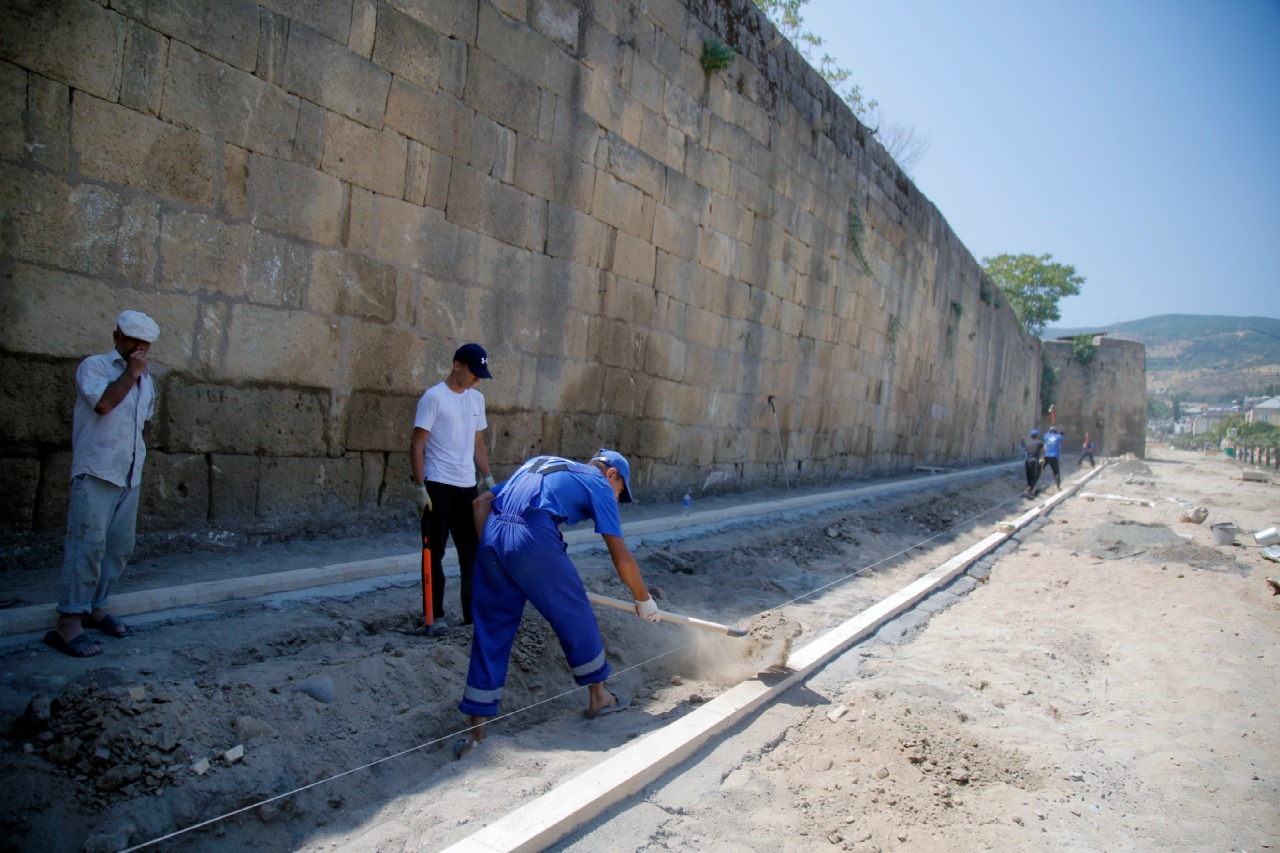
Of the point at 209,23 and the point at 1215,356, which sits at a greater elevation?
the point at 1215,356

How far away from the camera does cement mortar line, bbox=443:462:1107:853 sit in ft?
8.11

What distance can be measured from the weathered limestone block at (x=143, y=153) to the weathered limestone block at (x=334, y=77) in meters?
0.77

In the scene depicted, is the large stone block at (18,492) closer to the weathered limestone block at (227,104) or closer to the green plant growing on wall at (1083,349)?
the weathered limestone block at (227,104)

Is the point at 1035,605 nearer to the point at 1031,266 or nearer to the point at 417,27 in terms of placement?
the point at 417,27

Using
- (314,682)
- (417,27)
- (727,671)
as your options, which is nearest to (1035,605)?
(727,671)

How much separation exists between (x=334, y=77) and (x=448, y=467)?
2.89 metres

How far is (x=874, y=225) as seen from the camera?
1462cm

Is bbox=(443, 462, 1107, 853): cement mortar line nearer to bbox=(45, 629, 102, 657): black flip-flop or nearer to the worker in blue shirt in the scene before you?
the worker in blue shirt

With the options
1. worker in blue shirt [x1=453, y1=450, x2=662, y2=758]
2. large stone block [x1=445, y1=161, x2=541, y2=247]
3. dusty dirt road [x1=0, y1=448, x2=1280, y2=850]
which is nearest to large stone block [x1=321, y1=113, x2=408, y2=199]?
large stone block [x1=445, y1=161, x2=541, y2=247]

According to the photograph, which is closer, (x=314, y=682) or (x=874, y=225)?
(x=314, y=682)

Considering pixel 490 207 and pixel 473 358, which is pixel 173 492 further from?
pixel 490 207

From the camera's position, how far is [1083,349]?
40.1 m

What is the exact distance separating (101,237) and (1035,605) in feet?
23.7

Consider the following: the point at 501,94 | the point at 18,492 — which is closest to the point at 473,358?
the point at 18,492
